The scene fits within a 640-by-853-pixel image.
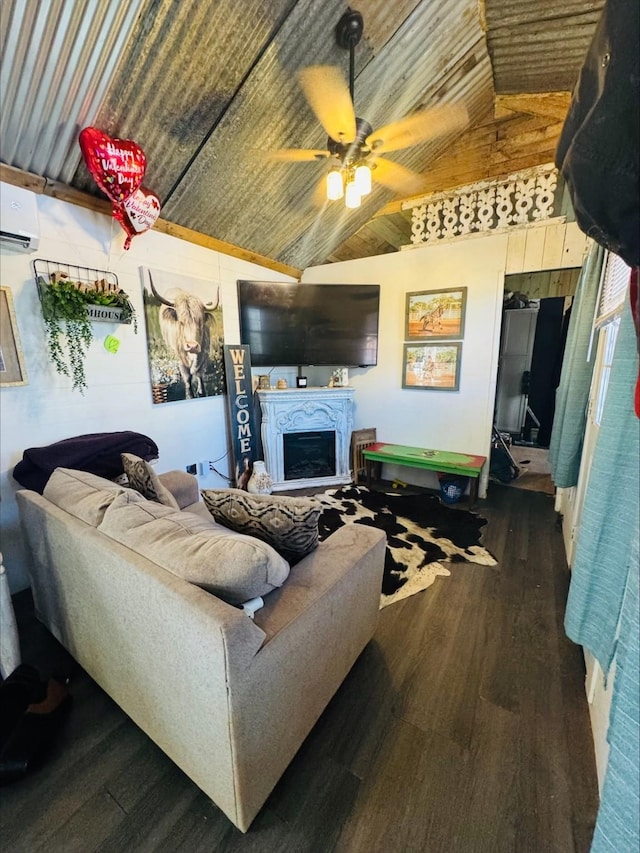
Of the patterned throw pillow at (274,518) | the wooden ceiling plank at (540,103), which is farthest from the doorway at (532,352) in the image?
the patterned throw pillow at (274,518)

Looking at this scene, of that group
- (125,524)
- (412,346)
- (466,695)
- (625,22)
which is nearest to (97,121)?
(125,524)

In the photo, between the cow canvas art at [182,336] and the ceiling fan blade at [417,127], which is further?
the cow canvas art at [182,336]

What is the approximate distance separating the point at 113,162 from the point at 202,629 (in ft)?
8.28

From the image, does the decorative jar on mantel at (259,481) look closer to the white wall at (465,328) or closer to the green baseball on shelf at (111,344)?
the white wall at (465,328)

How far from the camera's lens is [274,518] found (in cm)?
120

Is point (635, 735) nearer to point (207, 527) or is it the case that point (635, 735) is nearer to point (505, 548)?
point (207, 527)

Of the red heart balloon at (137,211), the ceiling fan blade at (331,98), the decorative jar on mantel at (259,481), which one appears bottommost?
the decorative jar on mantel at (259,481)

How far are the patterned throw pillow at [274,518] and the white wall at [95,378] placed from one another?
1.42 m

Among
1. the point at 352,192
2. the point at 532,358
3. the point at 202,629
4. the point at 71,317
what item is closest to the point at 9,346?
the point at 71,317

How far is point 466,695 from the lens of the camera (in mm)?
1456

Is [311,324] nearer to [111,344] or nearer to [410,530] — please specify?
[111,344]

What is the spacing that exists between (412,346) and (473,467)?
146 cm

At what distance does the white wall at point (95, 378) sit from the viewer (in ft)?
6.73

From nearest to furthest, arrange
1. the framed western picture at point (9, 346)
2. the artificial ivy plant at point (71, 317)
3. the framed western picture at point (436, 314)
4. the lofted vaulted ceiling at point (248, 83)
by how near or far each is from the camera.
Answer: the lofted vaulted ceiling at point (248, 83), the framed western picture at point (9, 346), the artificial ivy plant at point (71, 317), the framed western picture at point (436, 314)
